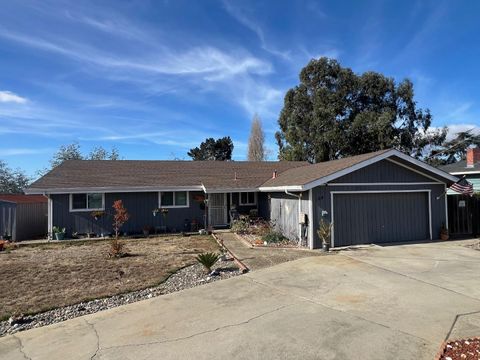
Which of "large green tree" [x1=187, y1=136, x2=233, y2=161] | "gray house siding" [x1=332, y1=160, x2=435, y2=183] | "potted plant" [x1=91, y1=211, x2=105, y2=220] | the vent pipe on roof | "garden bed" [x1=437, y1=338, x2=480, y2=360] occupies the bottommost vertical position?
"garden bed" [x1=437, y1=338, x2=480, y2=360]

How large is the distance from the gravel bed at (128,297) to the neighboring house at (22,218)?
461 inches

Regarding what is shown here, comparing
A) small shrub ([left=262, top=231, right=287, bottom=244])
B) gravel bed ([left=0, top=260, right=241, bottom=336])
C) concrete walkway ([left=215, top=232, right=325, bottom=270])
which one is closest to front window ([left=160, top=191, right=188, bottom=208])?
concrete walkway ([left=215, top=232, right=325, bottom=270])

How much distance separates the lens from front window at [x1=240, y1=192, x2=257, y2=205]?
20.7 m

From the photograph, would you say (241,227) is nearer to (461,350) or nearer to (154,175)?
(154,175)

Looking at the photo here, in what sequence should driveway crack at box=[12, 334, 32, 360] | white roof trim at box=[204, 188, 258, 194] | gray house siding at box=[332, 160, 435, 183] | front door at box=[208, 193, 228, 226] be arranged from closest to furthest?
driveway crack at box=[12, 334, 32, 360] < gray house siding at box=[332, 160, 435, 183] < white roof trim at box=[204, 188, 258, 194] < front door at box=[208, 193, 228, 226]

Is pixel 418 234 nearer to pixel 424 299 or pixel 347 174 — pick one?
pixel 347 174

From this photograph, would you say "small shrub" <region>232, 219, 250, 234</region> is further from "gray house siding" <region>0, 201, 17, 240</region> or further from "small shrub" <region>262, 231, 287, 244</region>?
"gray house siding" <region>0, 201, 17, 240</region>

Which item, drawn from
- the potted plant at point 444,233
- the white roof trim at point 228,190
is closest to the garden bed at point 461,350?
the potted plant at point 444,233

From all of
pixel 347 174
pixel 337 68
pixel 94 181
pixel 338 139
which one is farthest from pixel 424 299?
pixel 337 68

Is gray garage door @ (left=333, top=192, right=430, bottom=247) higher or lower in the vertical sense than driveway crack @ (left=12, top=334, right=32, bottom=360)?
higher

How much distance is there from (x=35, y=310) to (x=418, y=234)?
13110 mm

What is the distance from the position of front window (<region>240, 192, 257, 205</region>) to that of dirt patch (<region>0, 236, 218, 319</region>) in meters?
5.66

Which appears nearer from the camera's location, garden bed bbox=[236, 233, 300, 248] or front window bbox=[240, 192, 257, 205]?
garden bed bbox=[236, 233, 300, 248]

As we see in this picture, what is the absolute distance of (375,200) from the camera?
45.3ft
